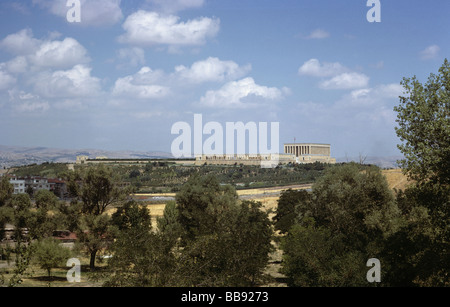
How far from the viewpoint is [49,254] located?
3478cm

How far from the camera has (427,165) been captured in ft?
60.4

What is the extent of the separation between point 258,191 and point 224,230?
77.3 m

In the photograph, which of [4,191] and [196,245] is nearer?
[196,245]

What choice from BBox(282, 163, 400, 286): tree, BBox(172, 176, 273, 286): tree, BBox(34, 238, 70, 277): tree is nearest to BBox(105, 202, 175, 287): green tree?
BBox(172, 176, 273, 286): tree

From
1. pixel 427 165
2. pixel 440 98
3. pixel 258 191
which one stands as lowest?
pixel 258 191

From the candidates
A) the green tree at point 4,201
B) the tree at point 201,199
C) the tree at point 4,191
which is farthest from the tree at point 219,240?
the tree at point 4,191

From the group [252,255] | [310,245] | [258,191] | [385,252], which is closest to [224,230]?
[252,255]

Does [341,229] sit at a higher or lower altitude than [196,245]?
lower

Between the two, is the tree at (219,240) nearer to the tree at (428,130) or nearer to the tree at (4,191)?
the tree at (428,130)

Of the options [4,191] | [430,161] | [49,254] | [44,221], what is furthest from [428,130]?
[4,191]

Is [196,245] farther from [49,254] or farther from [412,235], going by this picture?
[49,254]

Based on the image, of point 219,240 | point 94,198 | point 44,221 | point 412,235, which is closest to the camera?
point 412,235
